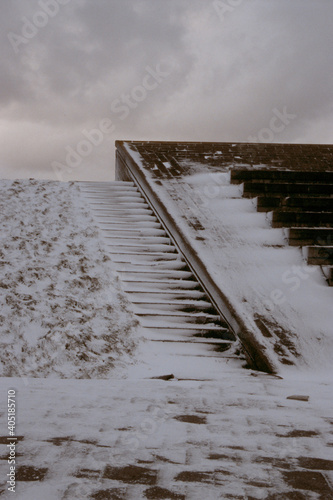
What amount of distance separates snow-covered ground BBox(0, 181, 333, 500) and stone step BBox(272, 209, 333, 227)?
219 cm

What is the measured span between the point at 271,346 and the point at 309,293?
91cm

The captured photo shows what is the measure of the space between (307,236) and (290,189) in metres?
1.66

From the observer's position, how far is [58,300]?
4.37 metres

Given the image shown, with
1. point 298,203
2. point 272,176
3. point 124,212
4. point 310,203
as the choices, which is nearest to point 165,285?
point 124,212

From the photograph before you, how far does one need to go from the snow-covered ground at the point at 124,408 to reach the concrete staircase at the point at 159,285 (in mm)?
154

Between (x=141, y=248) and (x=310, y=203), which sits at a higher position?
(x=310, y=203)

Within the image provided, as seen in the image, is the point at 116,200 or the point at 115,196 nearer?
the point at 116,200

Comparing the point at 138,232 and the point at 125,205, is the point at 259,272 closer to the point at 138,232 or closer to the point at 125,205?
the point at 138,232

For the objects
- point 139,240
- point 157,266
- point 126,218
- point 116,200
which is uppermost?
point 116,200

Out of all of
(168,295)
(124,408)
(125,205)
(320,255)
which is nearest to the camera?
(124,408)

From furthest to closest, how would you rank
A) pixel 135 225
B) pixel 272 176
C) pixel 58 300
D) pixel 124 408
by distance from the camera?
pixel 272 176 → pixel 135 225 → pixel 58 300 → pixel 124 408

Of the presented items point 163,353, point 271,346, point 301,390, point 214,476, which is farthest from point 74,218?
point 214,476

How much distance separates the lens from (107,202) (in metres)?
7.42

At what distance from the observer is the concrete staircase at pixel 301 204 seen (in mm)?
5080
